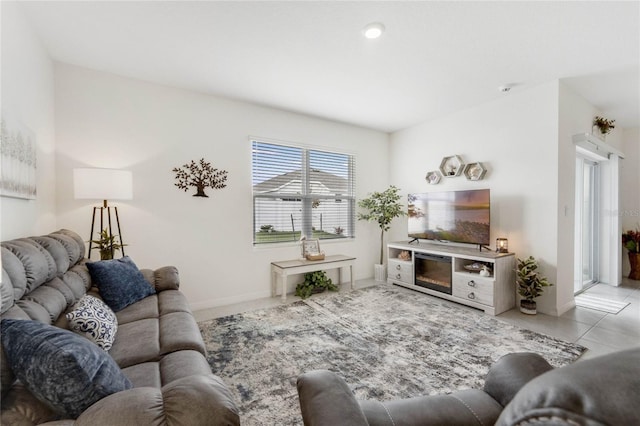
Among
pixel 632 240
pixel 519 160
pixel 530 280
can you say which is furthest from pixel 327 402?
pixel 632 240

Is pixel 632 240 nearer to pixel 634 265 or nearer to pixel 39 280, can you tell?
pixel 634 265

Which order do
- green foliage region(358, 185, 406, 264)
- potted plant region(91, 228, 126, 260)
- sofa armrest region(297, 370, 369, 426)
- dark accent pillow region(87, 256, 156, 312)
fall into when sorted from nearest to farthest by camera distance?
sofa armrest region(297, 370, 369, 426)
dark accent pillow region(87, 256, 156, 312)
potted plant region(91, 228, 126, 260)
green foliage region(358, 185, 406, 264)

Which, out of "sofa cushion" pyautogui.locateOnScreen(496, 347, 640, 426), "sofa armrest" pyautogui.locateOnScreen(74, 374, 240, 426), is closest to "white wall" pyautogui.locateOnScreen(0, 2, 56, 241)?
"sofa armrest" pyautogui.locateOnScreen(74, 374, 240, 426)

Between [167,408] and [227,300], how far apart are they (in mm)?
2845

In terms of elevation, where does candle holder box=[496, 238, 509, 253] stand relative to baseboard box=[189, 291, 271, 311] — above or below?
above

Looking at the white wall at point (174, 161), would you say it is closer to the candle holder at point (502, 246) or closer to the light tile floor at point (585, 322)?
the light tile floor at point (585, 322)

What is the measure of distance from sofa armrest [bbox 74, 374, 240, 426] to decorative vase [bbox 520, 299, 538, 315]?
3515mm

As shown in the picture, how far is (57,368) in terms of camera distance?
35.1 inches

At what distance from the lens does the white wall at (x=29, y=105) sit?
1812 millimetres

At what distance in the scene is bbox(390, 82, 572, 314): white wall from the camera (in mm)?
3176

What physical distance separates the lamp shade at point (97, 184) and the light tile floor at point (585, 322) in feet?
5.11

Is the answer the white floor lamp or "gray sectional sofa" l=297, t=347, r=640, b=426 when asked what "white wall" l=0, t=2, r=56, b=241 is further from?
"gray sectional sofa" l=297, t=347, r=640, b=426

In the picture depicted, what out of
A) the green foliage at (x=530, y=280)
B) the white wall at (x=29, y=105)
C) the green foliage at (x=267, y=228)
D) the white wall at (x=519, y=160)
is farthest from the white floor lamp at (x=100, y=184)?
the green foliage at (x=530, y=280)

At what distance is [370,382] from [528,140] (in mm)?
3275
